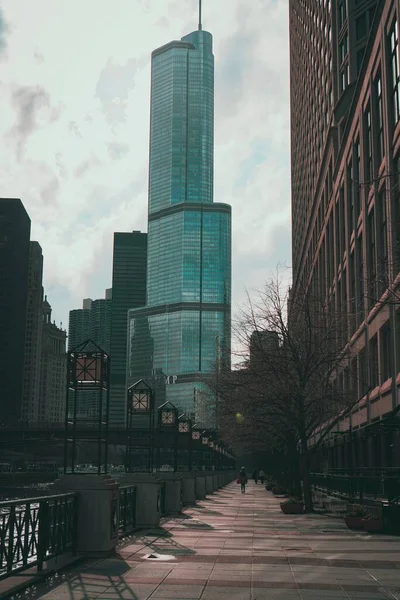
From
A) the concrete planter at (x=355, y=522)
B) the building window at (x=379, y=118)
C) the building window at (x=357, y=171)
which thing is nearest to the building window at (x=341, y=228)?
the building window at (x=357, y=171)

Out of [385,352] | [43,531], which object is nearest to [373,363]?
[385,352]

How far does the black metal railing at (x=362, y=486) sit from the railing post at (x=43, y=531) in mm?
12615

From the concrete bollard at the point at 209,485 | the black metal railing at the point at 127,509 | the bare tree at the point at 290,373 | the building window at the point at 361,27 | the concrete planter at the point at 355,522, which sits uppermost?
the building window at the point at 361,27

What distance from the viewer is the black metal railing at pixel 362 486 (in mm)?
22797

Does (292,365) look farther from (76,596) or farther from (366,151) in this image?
(76,596)

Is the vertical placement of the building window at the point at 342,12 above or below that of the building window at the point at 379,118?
above

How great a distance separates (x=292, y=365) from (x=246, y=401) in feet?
9.23

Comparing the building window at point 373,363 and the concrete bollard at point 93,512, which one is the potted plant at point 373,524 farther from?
the building window at point 373,363

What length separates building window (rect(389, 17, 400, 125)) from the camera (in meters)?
36.4

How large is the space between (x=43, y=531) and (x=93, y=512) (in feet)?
8.22

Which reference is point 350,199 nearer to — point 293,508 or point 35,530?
point 293,508

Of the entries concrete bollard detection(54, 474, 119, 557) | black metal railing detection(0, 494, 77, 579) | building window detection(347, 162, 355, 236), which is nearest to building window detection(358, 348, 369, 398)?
building window detection(347, 162, 355, 236)

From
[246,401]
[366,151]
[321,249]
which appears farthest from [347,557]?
[321,249]

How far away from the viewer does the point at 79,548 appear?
15125 millimetres
